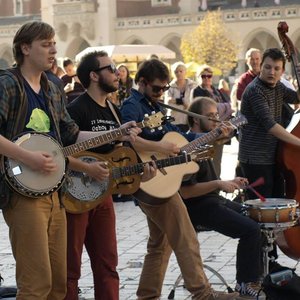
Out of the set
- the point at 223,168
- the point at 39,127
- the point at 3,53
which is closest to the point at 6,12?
the point at 3,53

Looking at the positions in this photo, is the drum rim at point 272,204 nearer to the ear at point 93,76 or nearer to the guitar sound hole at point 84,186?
the guitar sound hole at point 84,186

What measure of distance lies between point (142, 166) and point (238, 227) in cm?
109

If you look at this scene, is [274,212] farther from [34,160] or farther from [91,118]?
[34,160]

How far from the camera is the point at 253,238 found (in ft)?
23.1

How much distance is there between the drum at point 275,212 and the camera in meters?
6.89

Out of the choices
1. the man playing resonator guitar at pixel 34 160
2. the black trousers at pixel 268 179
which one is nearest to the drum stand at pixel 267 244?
the black trousers at pixel 268 179

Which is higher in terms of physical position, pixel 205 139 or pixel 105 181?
pixel 205 139

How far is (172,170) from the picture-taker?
6.76 m

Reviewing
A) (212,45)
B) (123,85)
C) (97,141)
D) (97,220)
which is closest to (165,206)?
(97,220)

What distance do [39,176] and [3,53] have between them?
76.7m

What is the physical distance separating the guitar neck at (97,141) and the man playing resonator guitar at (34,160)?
0.10m

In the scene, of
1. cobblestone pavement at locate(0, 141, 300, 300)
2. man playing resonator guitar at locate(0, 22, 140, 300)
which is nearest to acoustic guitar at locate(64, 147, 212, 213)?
man playing resonator guitar at locate(0, 22, 140, 300)

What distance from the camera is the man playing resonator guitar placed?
5.23 metres

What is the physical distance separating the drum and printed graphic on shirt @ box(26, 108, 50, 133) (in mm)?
2115
